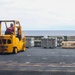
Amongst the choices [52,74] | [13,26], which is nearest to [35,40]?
[13,26]

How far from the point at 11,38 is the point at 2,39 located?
2.53 ft

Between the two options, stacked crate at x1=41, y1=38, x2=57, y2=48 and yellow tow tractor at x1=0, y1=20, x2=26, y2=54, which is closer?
yellow tow tractor at x1=0, y1=20, x2=26, y2=54

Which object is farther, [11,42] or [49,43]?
[49,43]

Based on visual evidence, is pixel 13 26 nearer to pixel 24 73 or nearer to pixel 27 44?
pixel 27 44

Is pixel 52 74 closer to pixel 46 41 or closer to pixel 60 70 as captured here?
pixel 60 70

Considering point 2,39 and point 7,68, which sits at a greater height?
point 2,39

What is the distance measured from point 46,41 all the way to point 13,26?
6.09 m

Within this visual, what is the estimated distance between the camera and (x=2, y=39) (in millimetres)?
26062

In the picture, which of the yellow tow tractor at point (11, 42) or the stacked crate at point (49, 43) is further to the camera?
the stacked crate at point (49, 43)

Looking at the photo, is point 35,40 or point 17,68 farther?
point 35,40

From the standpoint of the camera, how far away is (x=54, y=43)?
105 feet

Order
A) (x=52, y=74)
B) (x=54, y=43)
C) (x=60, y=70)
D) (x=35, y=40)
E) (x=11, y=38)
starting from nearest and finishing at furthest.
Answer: (x=52, y=74), (x=60, y=70), (x=11, y=38), (x=54, y=43), (x=35, y=40)

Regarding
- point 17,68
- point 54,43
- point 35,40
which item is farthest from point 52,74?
point 35,40

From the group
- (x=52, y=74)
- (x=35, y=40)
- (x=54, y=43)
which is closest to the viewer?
(x=52, y=74)
